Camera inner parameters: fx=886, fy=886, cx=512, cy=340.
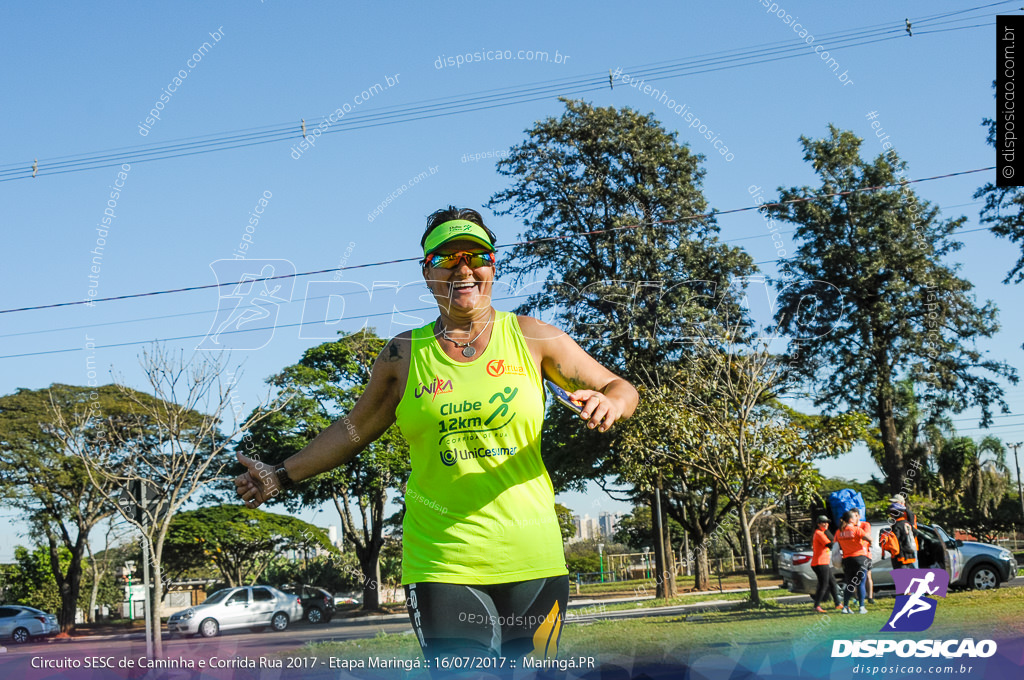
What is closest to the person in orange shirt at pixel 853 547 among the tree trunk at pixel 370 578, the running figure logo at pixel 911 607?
the running figure logo at pixel 911 607

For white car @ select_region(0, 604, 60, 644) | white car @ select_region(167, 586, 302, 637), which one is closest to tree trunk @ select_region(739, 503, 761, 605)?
white car @ select_region(167, 586, 302, 637)

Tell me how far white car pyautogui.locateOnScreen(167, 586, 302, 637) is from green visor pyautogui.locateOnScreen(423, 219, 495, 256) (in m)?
23.7

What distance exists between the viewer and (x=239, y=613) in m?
24.8

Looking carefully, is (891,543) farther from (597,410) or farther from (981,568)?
(597,410)

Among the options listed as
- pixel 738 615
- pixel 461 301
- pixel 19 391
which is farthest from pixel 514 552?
pixel 19 391

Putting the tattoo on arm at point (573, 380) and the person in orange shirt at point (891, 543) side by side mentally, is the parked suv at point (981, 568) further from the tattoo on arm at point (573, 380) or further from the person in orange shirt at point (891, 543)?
the tattoo on arm at point (573, 380)

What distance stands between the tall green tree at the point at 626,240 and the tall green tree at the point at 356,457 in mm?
6122

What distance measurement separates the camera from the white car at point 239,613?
939 inches

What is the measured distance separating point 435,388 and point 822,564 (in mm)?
13185

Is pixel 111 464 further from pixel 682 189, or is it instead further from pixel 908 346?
pixel 908 346

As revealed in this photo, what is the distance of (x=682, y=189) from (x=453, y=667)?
67.1ft

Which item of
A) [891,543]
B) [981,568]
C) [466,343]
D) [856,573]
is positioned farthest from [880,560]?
[466,343]

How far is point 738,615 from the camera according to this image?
14.6 meters

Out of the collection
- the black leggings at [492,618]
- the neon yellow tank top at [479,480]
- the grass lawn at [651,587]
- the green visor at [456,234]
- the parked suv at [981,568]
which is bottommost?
the grass lawn at [651,587]
